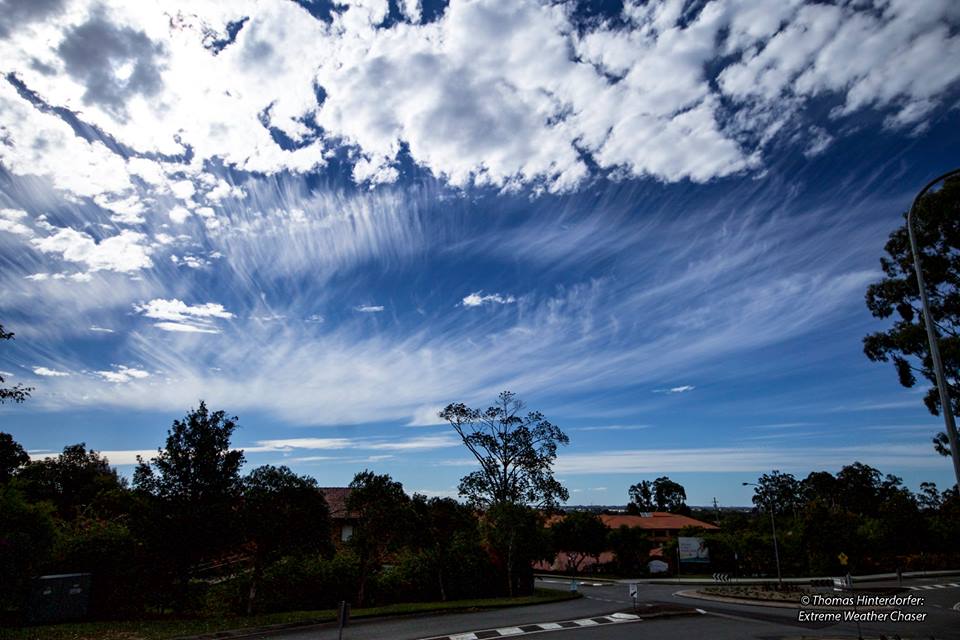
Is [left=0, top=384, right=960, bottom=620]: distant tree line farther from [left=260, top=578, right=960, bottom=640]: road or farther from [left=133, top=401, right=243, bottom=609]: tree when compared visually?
[left=260, top=578, right=960, bottom=640]: road

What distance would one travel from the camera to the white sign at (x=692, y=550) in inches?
2391

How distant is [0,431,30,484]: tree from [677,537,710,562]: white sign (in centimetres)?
6299

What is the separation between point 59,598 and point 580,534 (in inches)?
2148

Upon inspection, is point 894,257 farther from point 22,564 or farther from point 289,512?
point 22,564

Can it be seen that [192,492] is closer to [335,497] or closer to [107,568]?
[107,568]

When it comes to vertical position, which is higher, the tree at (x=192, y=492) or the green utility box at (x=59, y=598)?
the tree at (x=192, y=492)

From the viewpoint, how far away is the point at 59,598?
20.7 meters

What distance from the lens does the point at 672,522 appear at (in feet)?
281

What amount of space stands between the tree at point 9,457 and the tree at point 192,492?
87.6ft

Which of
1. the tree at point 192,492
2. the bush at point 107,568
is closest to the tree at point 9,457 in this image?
the bush at point 107,568

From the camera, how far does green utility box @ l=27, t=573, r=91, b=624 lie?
20016 millimetres

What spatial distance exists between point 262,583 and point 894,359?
1292 inches

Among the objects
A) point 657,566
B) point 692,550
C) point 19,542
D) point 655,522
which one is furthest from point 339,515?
point 655,522

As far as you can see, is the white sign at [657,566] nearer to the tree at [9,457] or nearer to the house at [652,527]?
the house at [652,527]
